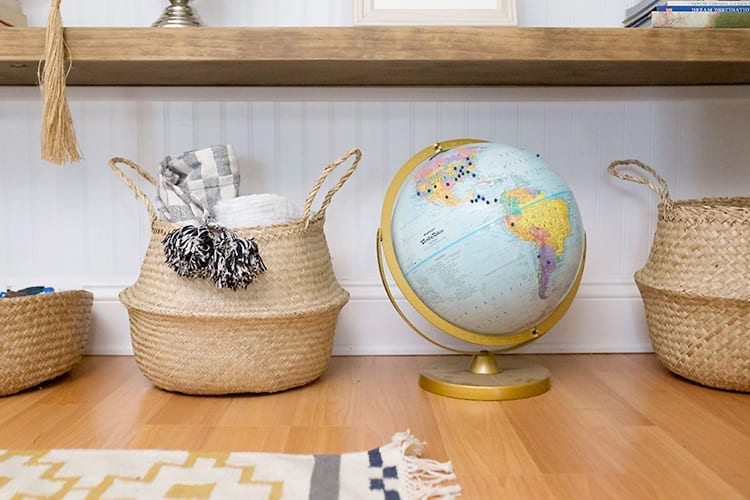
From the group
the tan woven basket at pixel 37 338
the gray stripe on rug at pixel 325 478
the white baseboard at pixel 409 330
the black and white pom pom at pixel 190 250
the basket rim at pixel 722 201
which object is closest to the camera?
the gray stripe on rug at pixel 325 478

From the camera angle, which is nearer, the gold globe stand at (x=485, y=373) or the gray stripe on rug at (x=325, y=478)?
the gray stripe on rug at (x=325, y=478)

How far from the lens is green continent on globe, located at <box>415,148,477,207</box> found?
4.46ft

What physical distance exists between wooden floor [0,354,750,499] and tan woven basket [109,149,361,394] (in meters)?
0.05

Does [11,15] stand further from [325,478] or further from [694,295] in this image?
[694,295]

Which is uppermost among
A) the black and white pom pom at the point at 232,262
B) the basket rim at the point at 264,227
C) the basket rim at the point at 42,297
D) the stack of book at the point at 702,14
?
the stack of book at the point at 702,14

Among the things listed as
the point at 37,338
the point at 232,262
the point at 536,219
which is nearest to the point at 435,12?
the point at 536,219

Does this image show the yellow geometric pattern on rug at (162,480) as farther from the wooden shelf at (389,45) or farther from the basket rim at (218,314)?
the wooden shelf at (389,45)

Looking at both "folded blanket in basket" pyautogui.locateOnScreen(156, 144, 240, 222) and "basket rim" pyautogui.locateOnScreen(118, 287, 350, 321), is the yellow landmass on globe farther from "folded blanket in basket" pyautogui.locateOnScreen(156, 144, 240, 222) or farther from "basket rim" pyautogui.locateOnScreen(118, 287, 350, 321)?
"folded blanket in basket" pyautogui.locateOnScreen(156, 144, 240, 222)

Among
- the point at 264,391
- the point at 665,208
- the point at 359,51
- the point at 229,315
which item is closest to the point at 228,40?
the point at 359,51

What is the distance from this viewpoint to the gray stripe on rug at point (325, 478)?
96 cm

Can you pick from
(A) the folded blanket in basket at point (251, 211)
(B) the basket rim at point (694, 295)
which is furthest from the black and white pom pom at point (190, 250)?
(B) the basket rim at point (694, 295)

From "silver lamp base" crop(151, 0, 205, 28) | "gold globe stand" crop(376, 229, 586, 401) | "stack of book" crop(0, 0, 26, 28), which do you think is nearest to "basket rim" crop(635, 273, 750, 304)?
"gold globe stand" crop(376, 229, 586, 401)

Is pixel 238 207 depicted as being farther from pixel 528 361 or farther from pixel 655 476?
pixel 655 476

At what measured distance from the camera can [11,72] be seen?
1.58m
